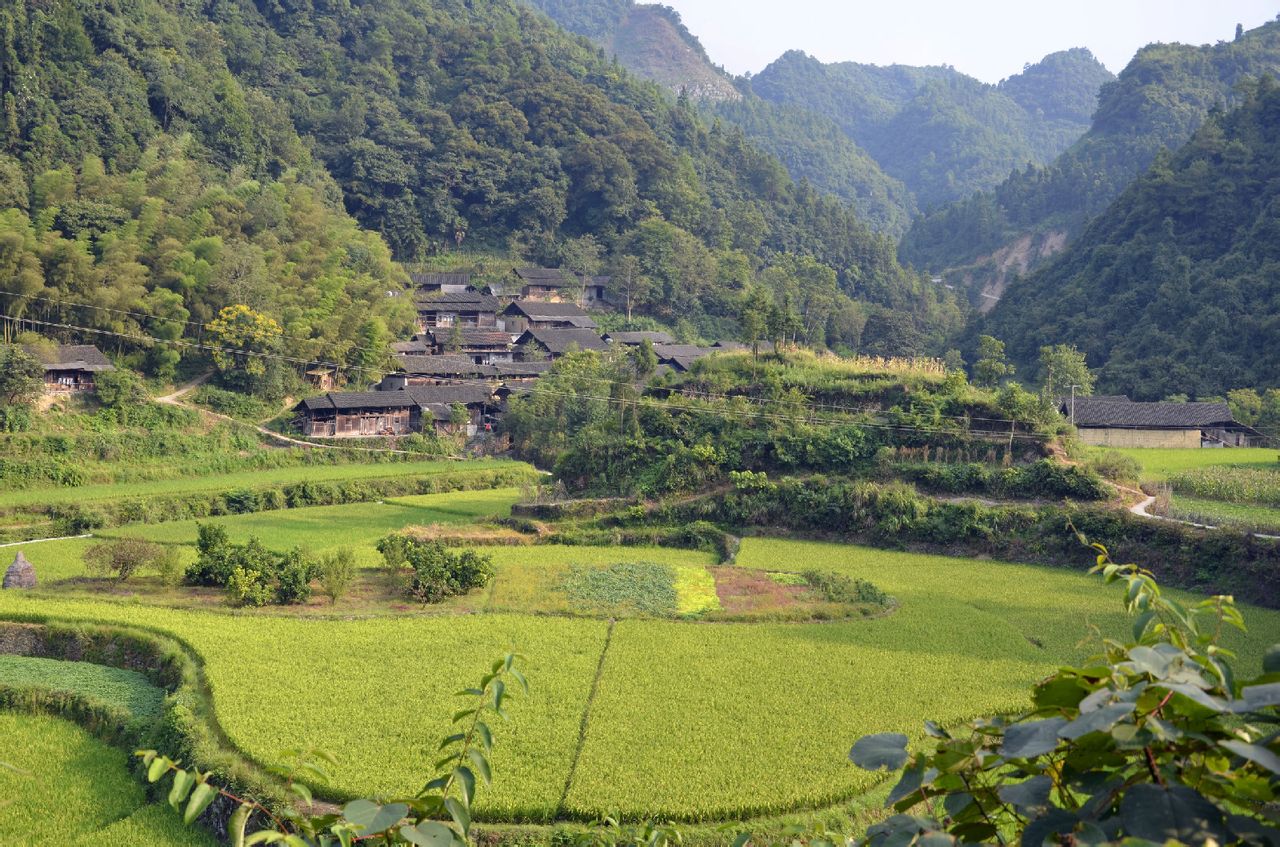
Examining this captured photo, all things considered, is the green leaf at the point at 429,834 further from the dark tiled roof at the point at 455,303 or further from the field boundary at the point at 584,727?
the dark tiled roof at the point at 455,303

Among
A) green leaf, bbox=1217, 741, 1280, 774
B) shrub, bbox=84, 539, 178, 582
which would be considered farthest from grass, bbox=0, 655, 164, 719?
green leaf, bbox=1217, 741, 1280, 774

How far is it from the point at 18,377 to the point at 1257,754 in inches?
1406

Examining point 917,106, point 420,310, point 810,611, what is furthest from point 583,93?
point 917,106

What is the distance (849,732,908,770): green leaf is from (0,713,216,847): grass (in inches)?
326

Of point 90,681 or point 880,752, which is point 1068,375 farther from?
point 880,752

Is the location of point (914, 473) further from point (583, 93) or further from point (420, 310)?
point (583, 93)

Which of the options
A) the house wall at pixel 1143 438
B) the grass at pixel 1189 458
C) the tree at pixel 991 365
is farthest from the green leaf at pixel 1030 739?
the house wall at pixel 1143 438

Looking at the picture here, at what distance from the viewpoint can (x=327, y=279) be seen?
4272 cm

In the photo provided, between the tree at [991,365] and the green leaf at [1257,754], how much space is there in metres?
31.3

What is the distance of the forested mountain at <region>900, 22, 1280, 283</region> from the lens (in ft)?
240

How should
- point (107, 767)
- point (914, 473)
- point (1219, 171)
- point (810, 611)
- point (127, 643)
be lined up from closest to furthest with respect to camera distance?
point (107, 767), point (127, 643), point (810, 611), point (914, 473), point (1219, 171)

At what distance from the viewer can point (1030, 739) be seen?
1898 mm

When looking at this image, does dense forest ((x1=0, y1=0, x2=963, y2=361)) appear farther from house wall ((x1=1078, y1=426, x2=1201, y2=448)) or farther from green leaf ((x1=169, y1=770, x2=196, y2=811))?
green leaf ((x1=169, y1=770, x2=196, y2=811))

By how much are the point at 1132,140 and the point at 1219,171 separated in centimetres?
3380
